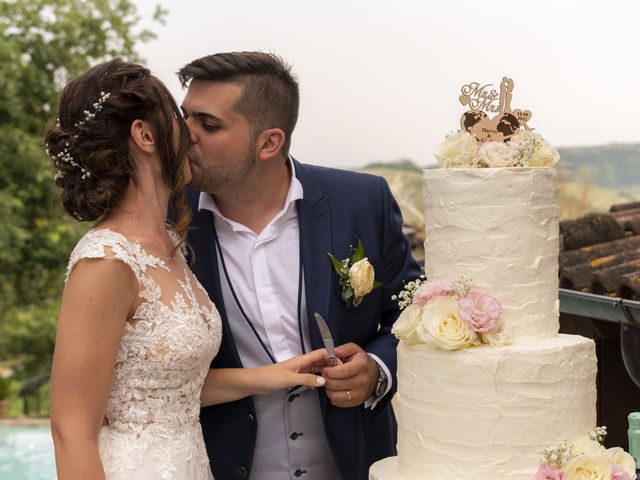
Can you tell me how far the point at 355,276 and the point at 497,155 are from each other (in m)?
0.78

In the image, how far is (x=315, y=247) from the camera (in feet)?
11.3

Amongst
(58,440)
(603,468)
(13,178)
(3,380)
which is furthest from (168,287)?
(13,178)

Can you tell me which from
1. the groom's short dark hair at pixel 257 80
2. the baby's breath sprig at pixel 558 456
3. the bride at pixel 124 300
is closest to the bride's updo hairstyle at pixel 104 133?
the bride at pixel 124 300

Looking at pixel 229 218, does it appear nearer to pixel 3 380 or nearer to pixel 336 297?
pixel 336 297

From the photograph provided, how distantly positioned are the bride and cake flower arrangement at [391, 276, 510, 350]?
2.13ft

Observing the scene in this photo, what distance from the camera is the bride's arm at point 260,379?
3062mm

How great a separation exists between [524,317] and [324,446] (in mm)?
1007

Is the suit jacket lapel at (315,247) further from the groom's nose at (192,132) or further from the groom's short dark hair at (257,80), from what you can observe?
the groom's nose at (192,132)

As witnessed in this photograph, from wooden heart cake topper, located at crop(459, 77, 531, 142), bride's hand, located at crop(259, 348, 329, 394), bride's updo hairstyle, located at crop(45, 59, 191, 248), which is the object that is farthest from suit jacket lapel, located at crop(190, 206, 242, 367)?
wooden heart cake topper, located at crop(459, 77, 531, 142)

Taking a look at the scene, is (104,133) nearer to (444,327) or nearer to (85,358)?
(85,358)

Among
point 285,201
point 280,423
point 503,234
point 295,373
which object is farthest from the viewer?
point 285,201

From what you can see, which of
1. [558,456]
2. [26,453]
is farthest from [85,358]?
[26,453]

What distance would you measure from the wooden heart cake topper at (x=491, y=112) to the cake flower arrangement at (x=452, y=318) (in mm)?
465

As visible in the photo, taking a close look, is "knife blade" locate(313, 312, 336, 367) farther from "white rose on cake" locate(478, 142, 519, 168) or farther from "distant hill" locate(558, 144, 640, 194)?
"distant hill" locate(558, 144, 640, 194)
